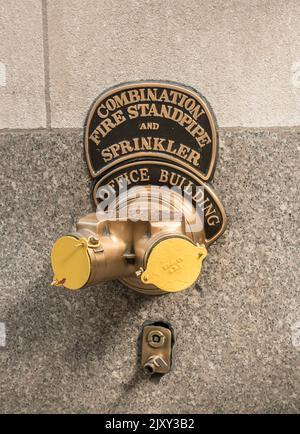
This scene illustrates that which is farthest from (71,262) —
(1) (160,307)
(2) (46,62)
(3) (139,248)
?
(2) (46,62)

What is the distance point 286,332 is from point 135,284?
14.1 inches

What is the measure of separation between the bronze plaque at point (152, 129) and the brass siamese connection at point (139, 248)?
94mm

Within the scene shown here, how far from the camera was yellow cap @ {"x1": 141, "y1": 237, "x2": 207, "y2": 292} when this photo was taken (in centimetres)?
110

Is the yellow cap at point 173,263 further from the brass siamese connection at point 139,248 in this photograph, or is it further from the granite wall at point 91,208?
the granite wall at point 91,208

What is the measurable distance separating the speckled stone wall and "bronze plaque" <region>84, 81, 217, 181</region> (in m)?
0.04

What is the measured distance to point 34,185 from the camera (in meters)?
1.39

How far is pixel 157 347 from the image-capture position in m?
1.34

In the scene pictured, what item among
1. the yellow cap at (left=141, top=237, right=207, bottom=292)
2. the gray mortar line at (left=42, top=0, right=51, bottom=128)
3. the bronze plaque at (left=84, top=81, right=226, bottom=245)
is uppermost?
the gray mortar line at (left=42, top=0, right=51, bottom=128)

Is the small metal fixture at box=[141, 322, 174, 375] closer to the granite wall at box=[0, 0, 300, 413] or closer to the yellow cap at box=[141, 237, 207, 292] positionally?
the granite wall at box=[0, 0, 300, 413]

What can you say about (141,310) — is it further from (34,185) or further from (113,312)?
(34,185)

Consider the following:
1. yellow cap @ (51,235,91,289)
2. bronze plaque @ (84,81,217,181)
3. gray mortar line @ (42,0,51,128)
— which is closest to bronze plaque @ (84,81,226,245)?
bronze plaque @ (84,81,217,181)

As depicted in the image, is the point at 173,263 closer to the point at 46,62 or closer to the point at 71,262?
Answer: the point at 71,262

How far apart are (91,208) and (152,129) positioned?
24cm


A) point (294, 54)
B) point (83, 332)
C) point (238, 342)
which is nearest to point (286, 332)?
point (238, 342)
